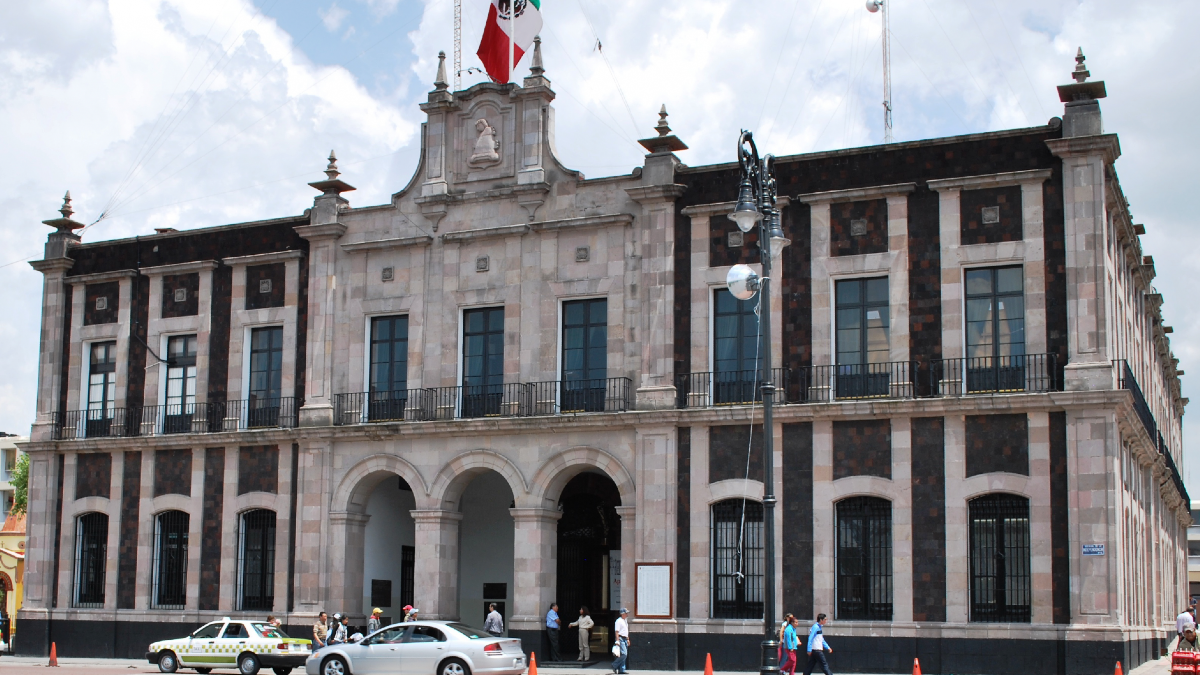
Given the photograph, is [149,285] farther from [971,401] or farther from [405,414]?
[971,401]

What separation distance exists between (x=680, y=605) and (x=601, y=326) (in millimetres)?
6859

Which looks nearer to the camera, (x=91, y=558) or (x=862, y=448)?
(x=862, y=448)

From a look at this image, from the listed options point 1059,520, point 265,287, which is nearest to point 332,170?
point 265,287

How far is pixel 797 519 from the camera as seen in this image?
3044cm

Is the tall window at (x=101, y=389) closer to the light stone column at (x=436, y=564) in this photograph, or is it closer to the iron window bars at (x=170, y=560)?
the iron window bars at (x=170, y=560)

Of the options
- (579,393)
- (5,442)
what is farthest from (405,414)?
(5,442)

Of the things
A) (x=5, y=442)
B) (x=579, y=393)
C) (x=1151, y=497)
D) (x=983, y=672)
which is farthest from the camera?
(x=5, y=442)

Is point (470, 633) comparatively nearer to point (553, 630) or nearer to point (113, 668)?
point (553, 630)

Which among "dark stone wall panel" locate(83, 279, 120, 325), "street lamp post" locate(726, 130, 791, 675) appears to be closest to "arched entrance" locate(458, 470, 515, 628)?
"dark stone wall panel" locate(83, 279, 120, 325)

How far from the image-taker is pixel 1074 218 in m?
28.8

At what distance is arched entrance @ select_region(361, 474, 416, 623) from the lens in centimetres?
3597

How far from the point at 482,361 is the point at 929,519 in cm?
1163

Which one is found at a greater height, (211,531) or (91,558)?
(211,531)

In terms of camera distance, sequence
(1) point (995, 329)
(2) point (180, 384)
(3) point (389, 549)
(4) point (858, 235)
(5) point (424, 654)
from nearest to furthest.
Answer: (5) point (424, 654), (1) point (995, 329), (4) point (858, 235), (3) point (389, 549), (2) point (180, 384)
